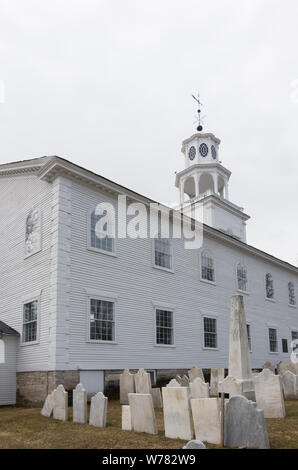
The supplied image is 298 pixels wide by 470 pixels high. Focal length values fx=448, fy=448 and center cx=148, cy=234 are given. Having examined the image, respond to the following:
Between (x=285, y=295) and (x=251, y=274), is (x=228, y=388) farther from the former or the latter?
(x=285, y=295)

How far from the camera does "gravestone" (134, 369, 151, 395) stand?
49.0 feet

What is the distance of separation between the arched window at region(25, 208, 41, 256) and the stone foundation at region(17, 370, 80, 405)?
4.85m

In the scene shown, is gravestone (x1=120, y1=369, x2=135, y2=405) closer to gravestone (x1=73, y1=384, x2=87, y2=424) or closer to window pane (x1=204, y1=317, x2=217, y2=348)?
gravestone (x1=73, y1=384, x2=87, y2=424)

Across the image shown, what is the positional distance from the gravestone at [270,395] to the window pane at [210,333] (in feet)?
34.9

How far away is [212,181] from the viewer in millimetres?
35688

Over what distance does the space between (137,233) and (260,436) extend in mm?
13387

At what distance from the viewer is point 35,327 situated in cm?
1716

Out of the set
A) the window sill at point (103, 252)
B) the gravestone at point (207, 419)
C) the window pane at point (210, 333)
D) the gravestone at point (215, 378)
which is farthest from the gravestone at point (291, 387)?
the gravestone at point (207, 419)

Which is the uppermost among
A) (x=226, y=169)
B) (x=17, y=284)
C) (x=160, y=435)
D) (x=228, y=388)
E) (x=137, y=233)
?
(x=226, y=169)

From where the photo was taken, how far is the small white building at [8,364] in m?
17.0

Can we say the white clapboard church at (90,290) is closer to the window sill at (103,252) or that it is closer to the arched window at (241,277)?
the window sill at (103,252)

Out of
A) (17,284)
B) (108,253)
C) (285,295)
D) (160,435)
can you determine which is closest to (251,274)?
(285,295)

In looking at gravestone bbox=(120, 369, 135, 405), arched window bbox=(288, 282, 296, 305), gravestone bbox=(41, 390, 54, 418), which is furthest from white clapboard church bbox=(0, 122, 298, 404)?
arched window bbox=(288, 282, 296, 305)

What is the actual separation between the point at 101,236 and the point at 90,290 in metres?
2.40
